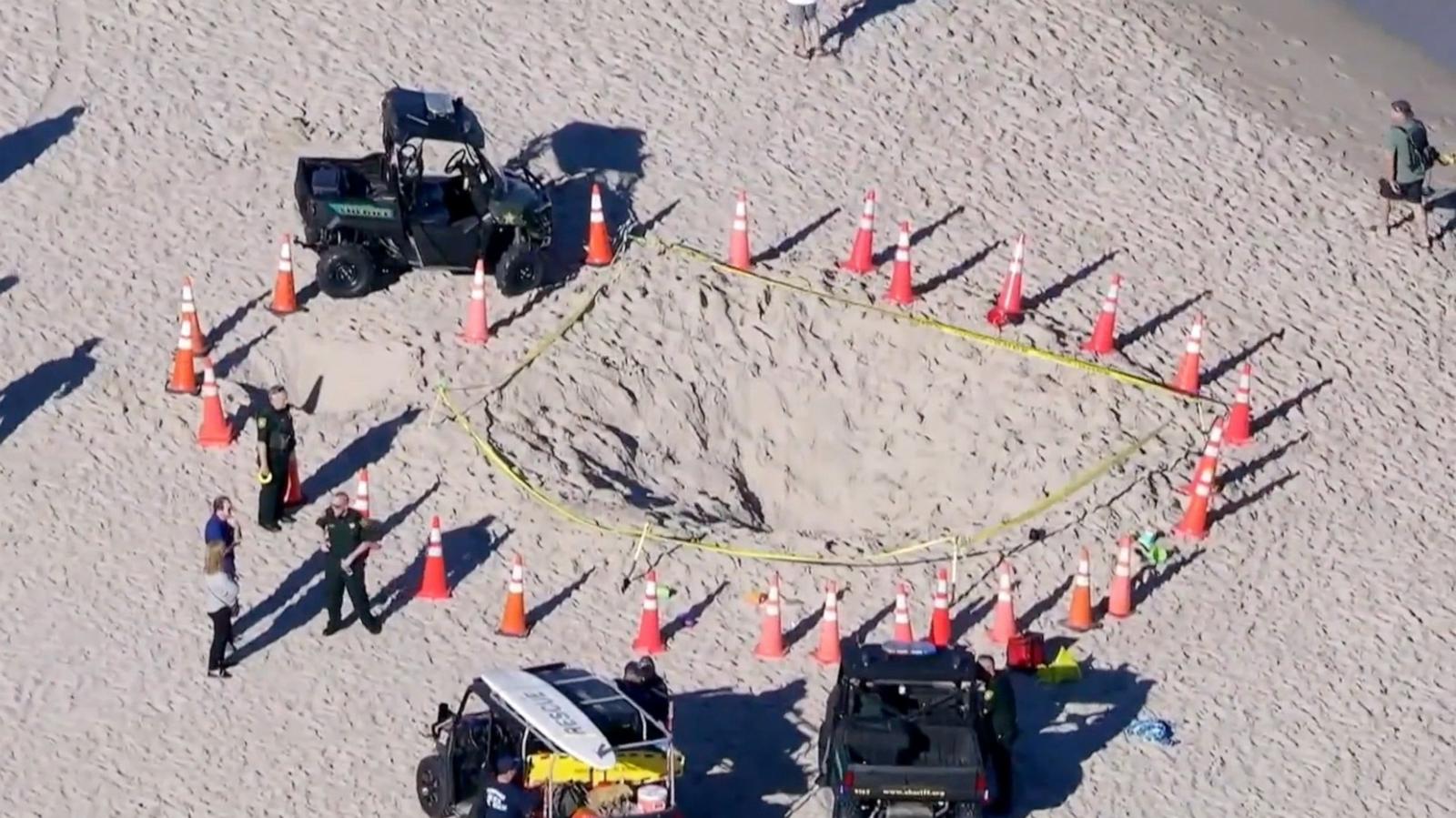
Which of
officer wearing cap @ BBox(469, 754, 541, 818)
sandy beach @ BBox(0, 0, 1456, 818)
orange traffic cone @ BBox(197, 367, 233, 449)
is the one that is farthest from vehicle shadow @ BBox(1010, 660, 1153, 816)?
orange traffic cone @ BBox(197, 367, 233, 449)

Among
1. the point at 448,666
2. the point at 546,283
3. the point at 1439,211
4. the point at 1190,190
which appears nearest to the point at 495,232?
the point at 546,283

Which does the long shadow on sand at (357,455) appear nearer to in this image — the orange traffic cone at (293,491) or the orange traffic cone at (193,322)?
the orange traffic cone at (293,491)

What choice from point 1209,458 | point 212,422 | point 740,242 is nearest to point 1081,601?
point 1209,458

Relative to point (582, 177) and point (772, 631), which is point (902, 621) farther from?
point (582, 177)

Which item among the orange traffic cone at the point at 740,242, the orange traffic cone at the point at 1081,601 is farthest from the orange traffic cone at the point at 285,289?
the orange traffic cone at the point at 1081,601

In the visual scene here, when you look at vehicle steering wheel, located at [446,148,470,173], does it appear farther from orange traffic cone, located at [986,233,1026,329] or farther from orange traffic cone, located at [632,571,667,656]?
orange traffic cone, located at [632,571,667,656]

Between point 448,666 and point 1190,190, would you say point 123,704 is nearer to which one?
point 448,666
